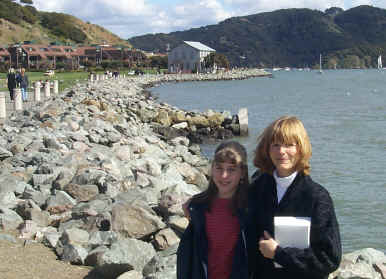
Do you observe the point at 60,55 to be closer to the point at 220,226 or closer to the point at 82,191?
the point at 82,191

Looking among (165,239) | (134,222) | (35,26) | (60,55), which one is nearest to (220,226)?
(165,239)

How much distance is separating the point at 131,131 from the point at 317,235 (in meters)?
14.5

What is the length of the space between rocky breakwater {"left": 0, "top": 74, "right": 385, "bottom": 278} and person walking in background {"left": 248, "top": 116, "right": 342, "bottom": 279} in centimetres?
178

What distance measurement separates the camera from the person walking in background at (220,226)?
2.84 metres

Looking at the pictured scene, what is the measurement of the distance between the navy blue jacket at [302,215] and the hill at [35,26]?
99.3 metres

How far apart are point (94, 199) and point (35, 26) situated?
113 meters

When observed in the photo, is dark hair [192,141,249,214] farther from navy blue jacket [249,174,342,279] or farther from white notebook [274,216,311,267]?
white notebook [274,216,311,267]

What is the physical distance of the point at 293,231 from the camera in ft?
8.49

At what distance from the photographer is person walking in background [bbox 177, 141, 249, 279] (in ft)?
9.33

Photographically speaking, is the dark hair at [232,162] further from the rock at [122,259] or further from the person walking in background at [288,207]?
the rock at [122,259]

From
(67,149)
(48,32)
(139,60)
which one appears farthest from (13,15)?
(67,149)

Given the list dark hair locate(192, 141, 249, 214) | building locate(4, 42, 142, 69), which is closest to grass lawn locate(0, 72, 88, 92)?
building locate(4, 42, 142, 69)

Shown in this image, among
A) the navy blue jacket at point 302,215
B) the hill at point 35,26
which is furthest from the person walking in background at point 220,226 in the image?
the hill at point 35,26

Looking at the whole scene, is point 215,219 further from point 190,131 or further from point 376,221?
point 190,131
